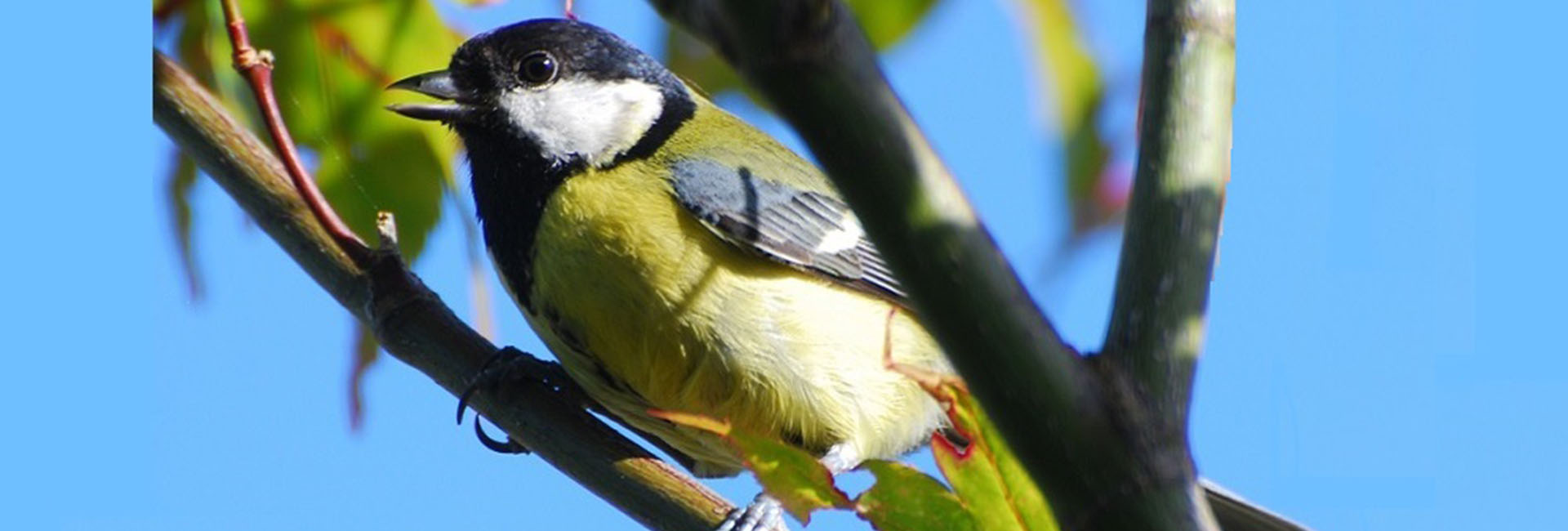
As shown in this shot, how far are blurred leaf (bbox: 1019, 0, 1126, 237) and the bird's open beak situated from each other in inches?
28.0

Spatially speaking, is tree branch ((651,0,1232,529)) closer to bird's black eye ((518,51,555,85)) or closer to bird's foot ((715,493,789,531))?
bird's foot ((715,493,789,531))

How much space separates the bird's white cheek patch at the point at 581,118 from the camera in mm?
2955

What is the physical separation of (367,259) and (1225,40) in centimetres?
131

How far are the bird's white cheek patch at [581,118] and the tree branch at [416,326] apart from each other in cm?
62

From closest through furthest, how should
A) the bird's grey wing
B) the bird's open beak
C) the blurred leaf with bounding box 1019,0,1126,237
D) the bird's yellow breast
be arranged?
1. the blurred leaf with bounding box 1019,0,1126,237
2. the bird's open beak
3. the bird's yellow breast
4. the bird's grey wing

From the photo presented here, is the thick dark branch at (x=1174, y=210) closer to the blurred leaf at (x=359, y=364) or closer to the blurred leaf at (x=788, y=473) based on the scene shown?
the blurred leaf at (x=788, y=473)

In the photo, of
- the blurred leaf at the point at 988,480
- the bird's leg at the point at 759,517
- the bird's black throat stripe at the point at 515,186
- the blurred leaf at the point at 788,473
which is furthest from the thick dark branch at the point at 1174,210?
the bird's black throat stripe at the point at 515,186

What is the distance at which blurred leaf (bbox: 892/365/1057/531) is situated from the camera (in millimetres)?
1145

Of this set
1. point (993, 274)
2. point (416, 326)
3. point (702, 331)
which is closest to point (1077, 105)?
point (993, 274)

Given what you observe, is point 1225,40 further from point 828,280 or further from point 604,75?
point 604,75

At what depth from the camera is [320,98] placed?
1838 mm

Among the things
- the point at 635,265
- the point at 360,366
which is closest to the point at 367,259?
the point at 360,366

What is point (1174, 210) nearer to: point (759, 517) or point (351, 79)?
point (351, 79)

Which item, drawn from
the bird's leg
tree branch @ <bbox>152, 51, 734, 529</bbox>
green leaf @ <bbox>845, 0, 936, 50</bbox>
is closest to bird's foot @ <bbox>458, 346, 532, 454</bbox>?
tree branch @ <bbox>152, 51, 734, 529</bbox>
